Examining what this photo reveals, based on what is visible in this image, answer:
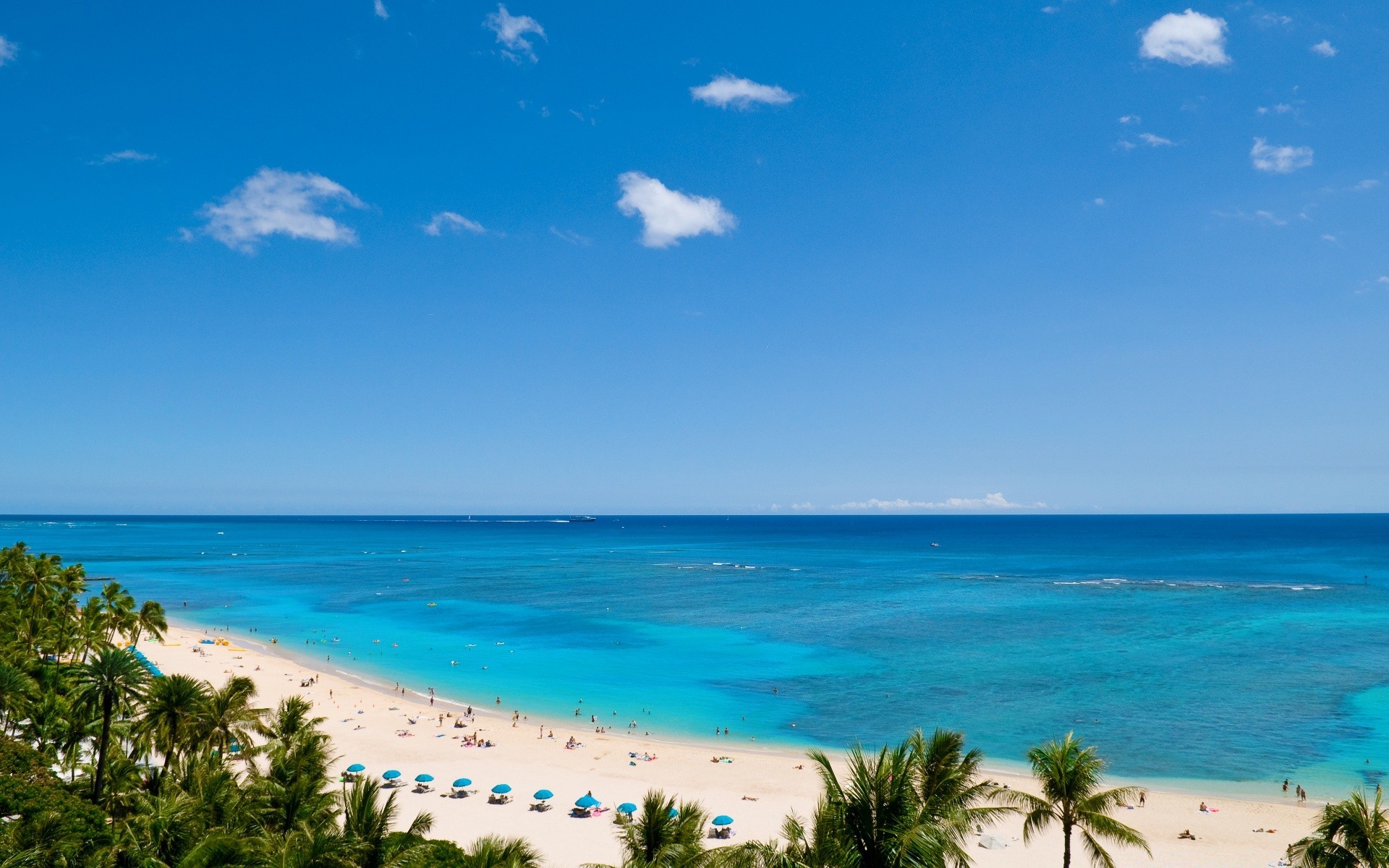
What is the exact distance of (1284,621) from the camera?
290 ft

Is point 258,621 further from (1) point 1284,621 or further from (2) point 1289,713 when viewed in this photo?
(1) point 1284,621

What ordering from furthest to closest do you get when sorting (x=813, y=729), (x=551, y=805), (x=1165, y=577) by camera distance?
(x=1165, y=577) → (x=813, y=729) → (x=551, y=805)

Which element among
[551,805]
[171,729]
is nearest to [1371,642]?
[551,805]

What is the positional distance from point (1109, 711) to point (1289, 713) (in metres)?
12.0

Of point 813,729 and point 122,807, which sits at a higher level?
point 122,807

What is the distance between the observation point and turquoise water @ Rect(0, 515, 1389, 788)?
51.7 meters

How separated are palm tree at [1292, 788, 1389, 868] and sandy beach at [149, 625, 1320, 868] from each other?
14403 millimetres

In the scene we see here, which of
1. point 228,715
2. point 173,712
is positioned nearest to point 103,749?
point 173,712

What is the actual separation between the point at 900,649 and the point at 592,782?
4111 cm

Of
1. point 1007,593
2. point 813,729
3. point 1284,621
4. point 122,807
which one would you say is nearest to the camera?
point 122,807

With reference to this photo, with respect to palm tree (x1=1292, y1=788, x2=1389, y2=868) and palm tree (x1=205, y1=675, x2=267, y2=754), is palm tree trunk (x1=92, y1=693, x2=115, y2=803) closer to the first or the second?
palm tree (x1=205, y1=675, x2=267, y2=754)

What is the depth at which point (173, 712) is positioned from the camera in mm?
26109

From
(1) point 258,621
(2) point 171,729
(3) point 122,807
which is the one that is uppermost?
(2) point 171,729

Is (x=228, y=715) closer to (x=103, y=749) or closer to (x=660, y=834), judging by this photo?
(x=103, y=749)
